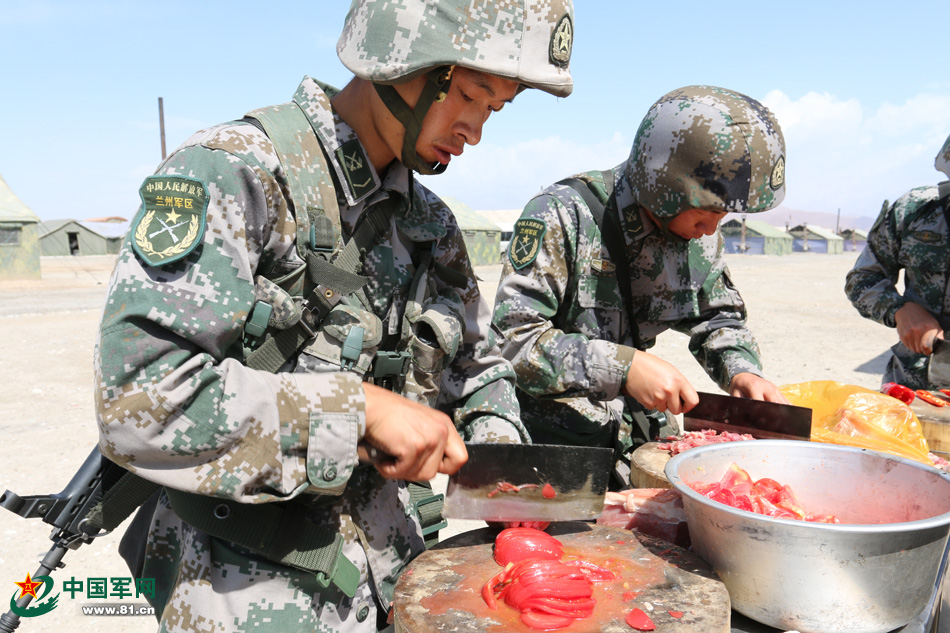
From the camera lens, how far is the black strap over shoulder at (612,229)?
3.18 meters

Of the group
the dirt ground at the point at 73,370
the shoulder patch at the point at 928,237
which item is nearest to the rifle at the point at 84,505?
the dirt ground at the point at 73,370

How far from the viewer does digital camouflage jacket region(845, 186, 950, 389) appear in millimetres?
4398

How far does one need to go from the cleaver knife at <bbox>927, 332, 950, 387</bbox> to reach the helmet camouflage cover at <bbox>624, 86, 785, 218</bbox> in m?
1.83

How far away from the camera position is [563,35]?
1814mm

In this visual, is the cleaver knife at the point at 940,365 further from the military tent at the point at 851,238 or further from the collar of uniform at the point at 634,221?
the military tent at the point at 851,238

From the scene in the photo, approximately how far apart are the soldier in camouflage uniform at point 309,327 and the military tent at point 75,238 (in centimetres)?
3697

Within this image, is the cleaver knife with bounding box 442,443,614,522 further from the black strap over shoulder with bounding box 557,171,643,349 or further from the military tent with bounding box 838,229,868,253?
the military tent with bounding box 838,229,868,253

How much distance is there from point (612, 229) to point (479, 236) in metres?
26.3

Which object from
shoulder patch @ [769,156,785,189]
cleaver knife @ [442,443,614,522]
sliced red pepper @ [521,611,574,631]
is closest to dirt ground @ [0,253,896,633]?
cleaver knife @ [442,443,614,522]

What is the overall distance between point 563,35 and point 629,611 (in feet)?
4.58

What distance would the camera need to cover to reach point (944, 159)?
4484 millimetres

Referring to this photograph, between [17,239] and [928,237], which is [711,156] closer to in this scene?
[928,237]

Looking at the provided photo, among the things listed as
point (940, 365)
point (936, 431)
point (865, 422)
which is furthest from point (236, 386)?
point (940, 365)

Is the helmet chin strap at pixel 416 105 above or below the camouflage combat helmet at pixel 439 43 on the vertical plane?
below
